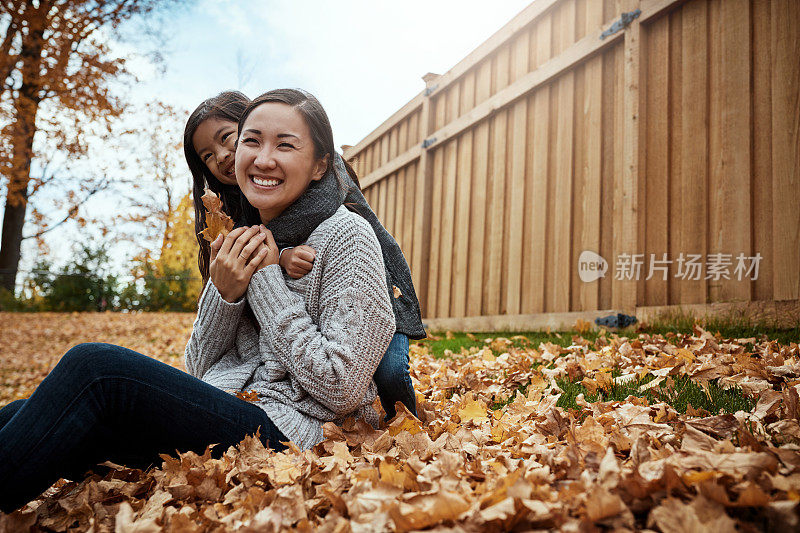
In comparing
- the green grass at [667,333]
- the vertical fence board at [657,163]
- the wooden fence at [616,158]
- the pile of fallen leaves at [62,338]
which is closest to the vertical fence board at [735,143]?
the wooden fence at [616,158]

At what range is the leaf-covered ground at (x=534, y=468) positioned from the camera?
1.08 m

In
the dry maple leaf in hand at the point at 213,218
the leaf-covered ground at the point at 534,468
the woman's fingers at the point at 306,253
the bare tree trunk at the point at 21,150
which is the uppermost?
the bare tree trunk at the point at 21,150

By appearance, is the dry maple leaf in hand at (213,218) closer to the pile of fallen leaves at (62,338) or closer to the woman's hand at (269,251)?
the woman's hand at (269,251)

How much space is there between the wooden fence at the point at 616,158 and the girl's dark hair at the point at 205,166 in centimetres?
292

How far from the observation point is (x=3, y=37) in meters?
11.1

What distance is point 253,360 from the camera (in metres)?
1.83

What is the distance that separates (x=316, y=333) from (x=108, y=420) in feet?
1.92

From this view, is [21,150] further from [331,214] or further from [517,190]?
[331,214]

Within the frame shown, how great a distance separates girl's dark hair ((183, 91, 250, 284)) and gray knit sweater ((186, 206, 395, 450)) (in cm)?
58

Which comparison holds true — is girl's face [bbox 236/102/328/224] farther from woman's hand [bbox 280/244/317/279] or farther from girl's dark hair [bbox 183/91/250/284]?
girl's dark hair [bbox 183/91/250/284]

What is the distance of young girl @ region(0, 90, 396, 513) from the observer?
4.69ft

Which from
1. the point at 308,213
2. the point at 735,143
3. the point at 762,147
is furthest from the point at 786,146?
the point at 308,213

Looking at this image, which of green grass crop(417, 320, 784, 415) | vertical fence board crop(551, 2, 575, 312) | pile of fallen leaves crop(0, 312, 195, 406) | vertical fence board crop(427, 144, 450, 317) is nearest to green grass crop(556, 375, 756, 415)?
green grass crop(417, 320, 784, 415)

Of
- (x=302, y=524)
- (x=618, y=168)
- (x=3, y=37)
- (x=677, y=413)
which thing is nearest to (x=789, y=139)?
(x=618, y=168)
